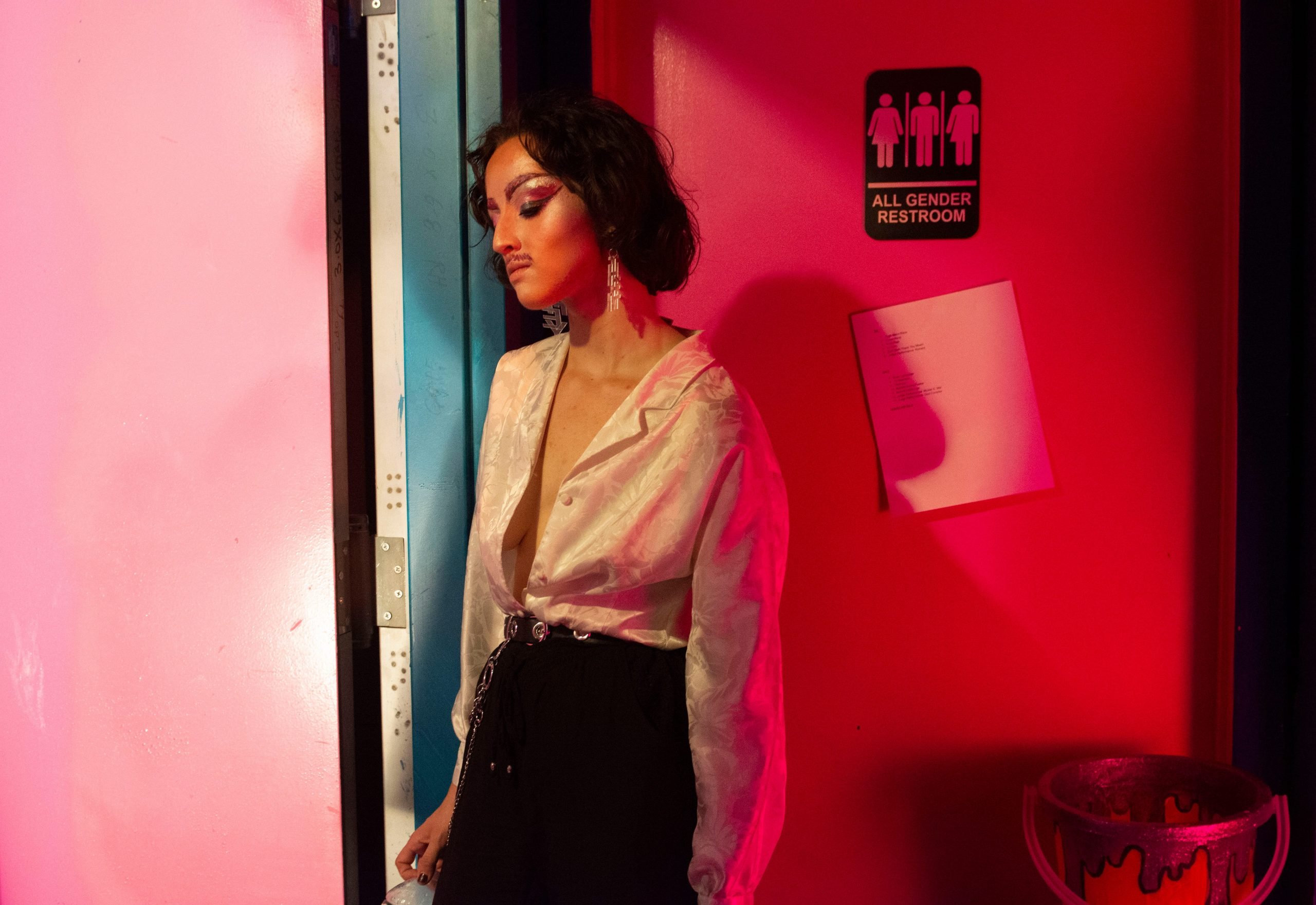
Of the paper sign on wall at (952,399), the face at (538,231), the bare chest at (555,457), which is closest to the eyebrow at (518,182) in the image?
the face at (538,231)

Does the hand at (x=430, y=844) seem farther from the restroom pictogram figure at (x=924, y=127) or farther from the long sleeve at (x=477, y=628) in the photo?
the restroom pictogram figure at (x=924, y=127)

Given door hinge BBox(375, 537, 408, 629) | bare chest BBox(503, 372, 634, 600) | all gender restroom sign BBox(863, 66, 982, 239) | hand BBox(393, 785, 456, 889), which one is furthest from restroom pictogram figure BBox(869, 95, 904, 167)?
hand BBox(393, 785, 456, 889)

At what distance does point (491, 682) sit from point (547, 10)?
126 centimetres

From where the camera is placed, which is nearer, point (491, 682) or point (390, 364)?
point (491, 682)

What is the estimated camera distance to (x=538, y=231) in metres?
1.26

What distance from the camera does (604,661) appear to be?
1214 mm

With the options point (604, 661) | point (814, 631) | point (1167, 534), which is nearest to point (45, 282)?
point (604, 661)

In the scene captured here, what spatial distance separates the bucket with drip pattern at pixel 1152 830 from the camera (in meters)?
1.50

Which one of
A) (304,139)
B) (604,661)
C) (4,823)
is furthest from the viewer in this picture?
(4,823)

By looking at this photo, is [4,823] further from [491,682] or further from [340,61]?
[340,61]

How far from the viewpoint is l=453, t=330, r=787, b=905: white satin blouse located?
1.15 metres

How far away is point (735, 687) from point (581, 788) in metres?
0.23

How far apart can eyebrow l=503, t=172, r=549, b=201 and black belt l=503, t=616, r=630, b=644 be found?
1.89ft

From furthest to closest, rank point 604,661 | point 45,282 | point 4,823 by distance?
point 4,823 → point 45,282 → point 604,661
